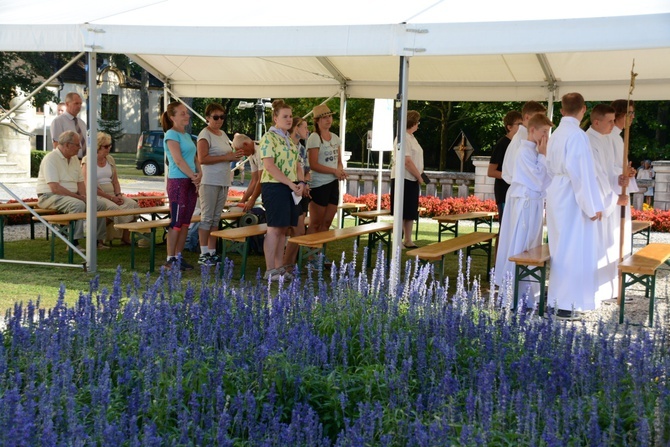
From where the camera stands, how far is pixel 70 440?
324cm

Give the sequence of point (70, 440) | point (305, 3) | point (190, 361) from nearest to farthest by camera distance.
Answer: point (70, 440) < point (190, 361) < point (305, 3)

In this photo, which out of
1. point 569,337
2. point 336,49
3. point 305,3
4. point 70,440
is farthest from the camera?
point 305,3

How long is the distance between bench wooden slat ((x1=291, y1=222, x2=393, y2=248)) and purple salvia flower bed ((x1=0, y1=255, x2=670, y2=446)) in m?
2.98

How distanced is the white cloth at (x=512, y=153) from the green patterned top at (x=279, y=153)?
234cm

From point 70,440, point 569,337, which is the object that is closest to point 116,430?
point 70,440

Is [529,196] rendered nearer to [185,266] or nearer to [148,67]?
[185,266]

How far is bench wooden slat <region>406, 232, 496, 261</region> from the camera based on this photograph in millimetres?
8516

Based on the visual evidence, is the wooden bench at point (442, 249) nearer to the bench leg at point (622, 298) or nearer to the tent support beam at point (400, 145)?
the tent support beam at point (400, 145)

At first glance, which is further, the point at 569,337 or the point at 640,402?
the point at 569,337

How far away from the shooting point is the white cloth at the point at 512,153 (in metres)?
9.66

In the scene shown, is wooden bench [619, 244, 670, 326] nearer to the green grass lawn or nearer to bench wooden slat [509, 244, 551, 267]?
bench wooden slat [509, 244, 551, 267]

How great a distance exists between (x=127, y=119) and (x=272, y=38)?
59.4 m

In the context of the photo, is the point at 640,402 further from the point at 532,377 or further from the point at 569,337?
the point at 569,337

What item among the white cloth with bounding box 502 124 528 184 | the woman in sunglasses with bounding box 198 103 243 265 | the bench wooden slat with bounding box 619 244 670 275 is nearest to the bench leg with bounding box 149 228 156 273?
the woman in sunglasses with bounding box 198 103 243 265
